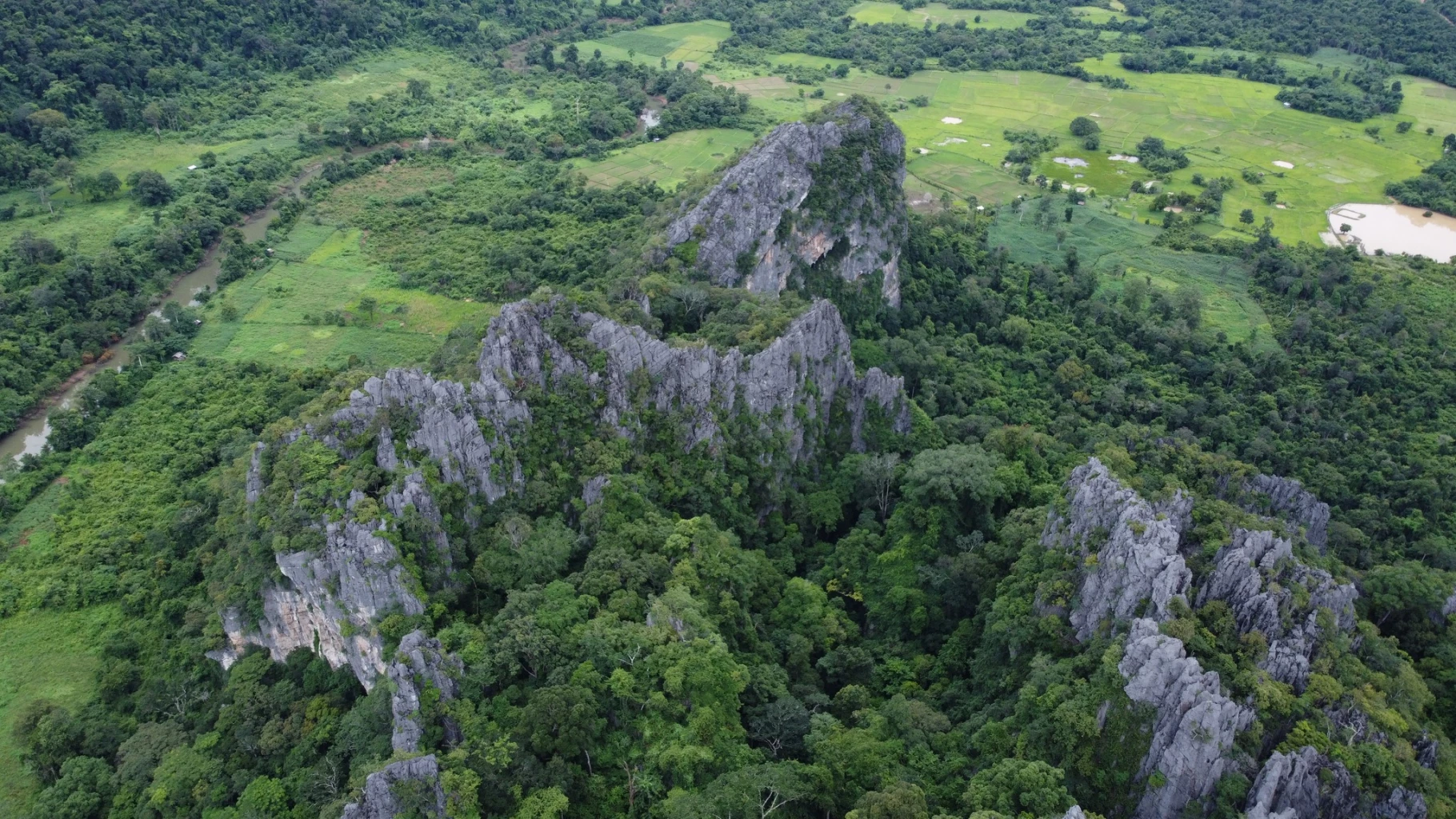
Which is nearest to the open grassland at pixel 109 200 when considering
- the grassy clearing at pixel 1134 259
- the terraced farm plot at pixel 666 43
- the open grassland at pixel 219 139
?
the open grassland at pixel 219 139

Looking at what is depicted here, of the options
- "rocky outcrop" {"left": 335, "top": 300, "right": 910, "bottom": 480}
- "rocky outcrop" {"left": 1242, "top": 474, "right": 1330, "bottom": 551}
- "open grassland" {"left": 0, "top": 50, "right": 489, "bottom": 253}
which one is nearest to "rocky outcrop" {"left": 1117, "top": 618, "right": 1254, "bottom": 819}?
"rocky outcrop" {"left": 1242, "top": 474, "right": 1330, "bottom": 551}

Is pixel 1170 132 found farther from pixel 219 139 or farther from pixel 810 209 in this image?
pixel 219 139

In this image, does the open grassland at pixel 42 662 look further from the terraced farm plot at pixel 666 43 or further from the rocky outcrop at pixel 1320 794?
the terraced farm plot at pixel 666 43

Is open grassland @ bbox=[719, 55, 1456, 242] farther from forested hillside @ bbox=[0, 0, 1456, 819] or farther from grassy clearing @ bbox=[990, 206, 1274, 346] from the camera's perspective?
grassy clearing @ bbox=[990, 206, 1274, 346]

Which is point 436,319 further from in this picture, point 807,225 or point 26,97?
point 26,97

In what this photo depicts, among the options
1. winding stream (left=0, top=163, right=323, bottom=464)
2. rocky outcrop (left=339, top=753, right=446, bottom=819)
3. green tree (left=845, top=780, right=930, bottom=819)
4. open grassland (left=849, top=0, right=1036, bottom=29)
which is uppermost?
open grassland (left=849, top=0, right=1036, bottom=29)

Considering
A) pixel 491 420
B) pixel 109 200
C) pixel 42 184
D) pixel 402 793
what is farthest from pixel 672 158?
pixel 402 793

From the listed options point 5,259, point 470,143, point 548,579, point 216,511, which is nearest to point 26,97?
point 5,259
